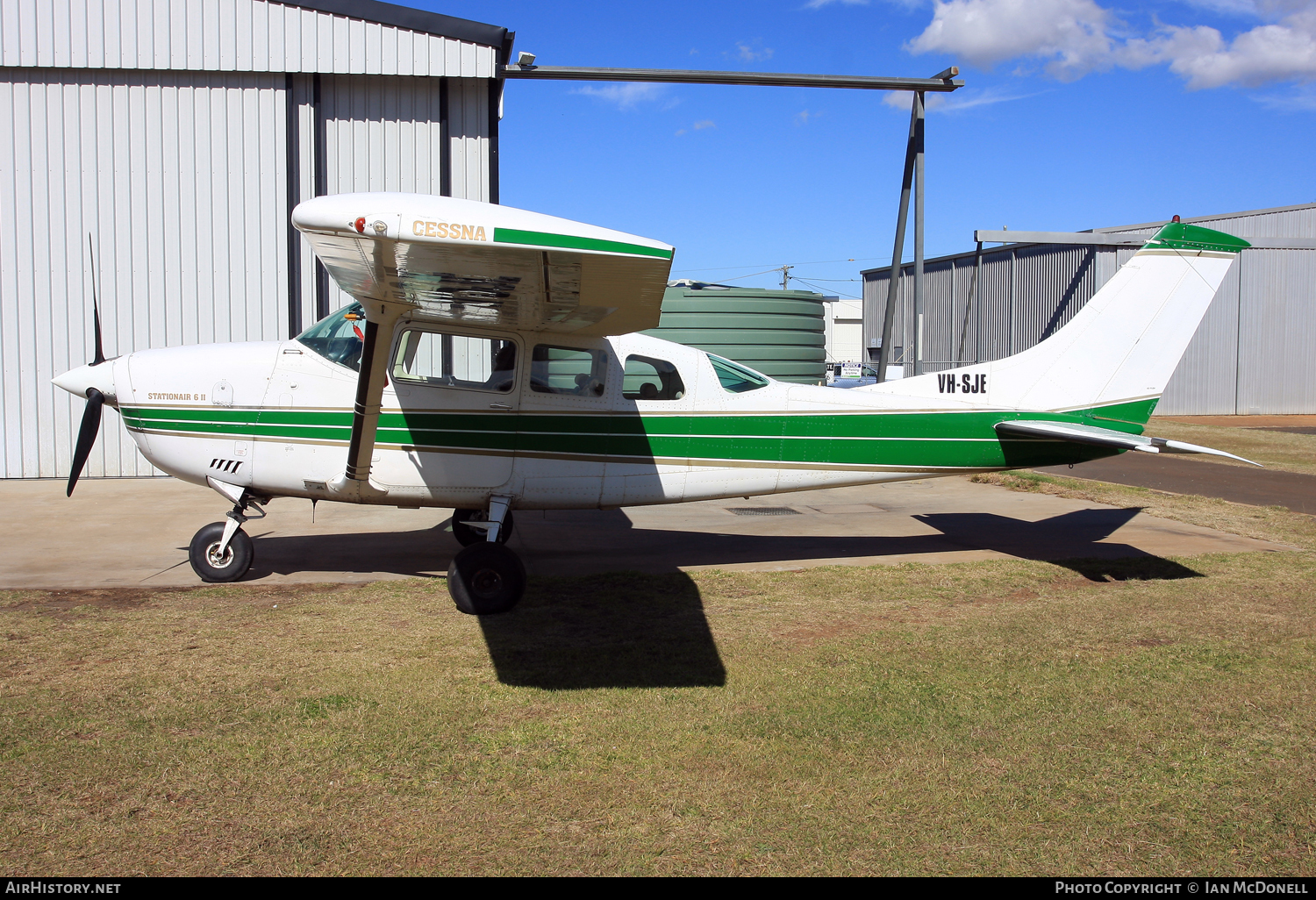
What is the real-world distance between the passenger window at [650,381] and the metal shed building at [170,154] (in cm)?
793

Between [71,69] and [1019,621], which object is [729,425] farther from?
[71,69]

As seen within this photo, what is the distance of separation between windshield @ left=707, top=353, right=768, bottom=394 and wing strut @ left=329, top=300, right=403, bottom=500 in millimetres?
2732

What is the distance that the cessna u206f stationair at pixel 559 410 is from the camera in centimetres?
654

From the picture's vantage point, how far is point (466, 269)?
4895mm

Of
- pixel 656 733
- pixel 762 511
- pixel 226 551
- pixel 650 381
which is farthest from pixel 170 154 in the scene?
pixel 656 733

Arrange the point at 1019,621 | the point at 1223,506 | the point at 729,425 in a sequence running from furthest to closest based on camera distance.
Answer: the point at 1223,506 < the point at 729,425 < the point at 1019,621

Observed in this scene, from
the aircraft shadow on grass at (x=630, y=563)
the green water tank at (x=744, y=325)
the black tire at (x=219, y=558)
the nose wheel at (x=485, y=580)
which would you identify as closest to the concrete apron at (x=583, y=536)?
the aircraft shadow on grass at (x=630, y=563)

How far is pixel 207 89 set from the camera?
13086 mm

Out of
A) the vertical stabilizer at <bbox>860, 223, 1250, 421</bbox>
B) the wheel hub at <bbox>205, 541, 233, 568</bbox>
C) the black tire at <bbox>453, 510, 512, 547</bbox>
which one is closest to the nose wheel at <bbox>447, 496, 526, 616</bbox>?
the black tire at <bbox>453, 510, 512, 547</bbox>

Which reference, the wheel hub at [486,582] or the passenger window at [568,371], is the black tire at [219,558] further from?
the passenger window at [568,371]

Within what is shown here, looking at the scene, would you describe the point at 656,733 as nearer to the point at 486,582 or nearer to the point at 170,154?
the point at 486,582

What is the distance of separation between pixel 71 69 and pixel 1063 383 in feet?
44.9

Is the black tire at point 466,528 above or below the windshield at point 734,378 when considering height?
below
